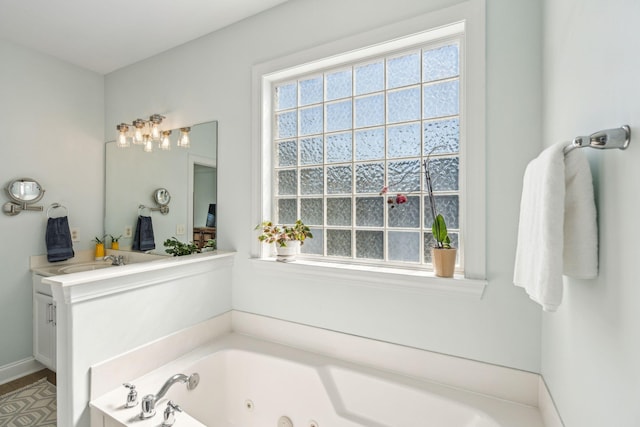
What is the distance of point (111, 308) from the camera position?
1542 mm

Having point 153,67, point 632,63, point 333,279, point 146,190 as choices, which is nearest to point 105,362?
point 333,279

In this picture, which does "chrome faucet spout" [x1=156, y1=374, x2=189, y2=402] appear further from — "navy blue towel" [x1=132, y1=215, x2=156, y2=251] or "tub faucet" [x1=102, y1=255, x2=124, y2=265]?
"tub faucet" [x1=102, y1=255, x2=124, y2=265]

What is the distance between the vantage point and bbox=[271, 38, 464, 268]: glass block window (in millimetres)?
1686

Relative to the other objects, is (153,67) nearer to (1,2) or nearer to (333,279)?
(1,2)

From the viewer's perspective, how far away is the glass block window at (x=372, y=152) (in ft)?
5.53

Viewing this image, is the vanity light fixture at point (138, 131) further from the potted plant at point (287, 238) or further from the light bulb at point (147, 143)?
the potted plant at point (287, 238)

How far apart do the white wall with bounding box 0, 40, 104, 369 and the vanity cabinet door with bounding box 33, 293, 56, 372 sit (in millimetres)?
80

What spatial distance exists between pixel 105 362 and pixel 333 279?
1.18 metres

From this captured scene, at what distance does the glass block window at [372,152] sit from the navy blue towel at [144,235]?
1258 millimetres

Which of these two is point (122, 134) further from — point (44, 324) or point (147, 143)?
point (44, 324)

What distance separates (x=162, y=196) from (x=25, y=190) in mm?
1023

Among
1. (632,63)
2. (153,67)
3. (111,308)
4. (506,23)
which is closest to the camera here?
(632,63)

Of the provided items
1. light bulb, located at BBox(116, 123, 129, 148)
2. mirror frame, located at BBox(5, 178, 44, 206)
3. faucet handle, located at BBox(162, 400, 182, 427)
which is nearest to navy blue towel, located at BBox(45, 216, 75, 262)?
mirror frame, located at BBox(5, 178, 44, 206)

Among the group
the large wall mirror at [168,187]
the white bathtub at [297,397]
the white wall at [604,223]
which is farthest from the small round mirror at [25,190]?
the white wall at [604,223]
